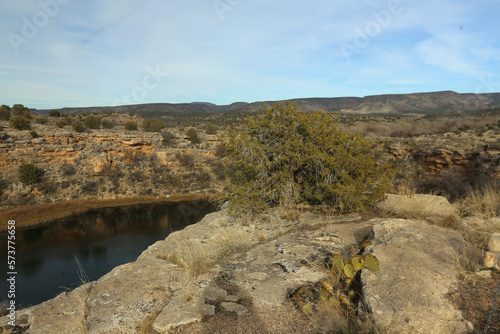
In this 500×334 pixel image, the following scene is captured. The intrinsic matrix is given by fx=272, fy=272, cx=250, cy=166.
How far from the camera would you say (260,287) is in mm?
3443

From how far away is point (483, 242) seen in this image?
393 cm

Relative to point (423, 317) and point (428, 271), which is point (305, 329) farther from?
point (428, 271)

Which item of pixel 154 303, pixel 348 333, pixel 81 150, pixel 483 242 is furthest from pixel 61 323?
pixel 81 150

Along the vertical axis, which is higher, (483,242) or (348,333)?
(483,242)

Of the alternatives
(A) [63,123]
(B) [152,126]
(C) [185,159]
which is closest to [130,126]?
(B) [152,126]

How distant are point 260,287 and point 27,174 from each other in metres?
25.4

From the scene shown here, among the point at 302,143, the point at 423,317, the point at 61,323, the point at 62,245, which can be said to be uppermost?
the point at 302,143

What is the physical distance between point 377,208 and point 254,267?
13.3ft

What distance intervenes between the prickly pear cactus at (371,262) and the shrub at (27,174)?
26.3m

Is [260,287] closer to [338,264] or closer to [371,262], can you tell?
[338,264]

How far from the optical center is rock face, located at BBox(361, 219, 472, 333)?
2512 millimetres

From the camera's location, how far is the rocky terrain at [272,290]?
107 inches

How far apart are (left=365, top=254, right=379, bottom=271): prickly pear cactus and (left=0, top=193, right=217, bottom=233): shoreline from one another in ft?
40.8

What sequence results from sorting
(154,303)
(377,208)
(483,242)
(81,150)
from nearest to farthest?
(154,303) < (483,242) < (377,208) < (81,150)
